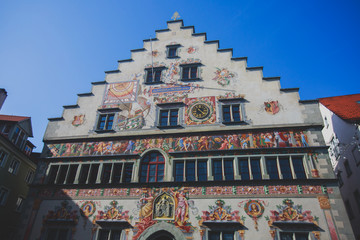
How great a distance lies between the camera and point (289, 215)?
10.2 meters

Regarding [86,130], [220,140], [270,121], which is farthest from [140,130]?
[270,121]

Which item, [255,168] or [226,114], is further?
[226,114]

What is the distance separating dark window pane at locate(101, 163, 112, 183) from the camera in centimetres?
1266

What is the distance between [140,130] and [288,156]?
7675mm

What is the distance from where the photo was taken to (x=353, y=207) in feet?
48.1

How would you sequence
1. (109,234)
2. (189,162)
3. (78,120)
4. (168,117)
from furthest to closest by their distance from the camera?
(78,120)
(168,117)
(189,162)
(109,234)

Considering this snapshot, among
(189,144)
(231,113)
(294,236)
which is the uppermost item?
(231,113)

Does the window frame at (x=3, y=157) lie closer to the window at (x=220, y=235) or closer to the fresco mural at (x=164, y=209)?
the fresco mural at (x=164, y=209)

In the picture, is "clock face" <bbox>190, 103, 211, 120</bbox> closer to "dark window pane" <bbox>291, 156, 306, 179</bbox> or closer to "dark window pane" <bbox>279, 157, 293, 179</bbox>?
"dark window pane" <bbox>279, 157, 293, 179</bbox>

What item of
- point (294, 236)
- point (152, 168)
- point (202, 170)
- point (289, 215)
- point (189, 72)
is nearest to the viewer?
point (294, 236)

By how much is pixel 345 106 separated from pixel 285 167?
7525mm

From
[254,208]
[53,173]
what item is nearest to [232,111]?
[254,208]

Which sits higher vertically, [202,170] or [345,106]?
[345,106]

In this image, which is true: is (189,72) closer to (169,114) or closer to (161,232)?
(169,114)
